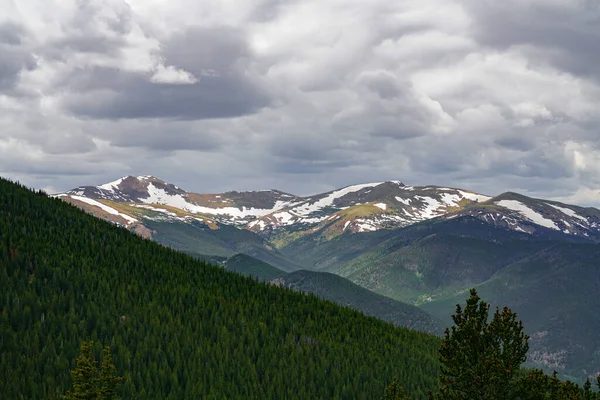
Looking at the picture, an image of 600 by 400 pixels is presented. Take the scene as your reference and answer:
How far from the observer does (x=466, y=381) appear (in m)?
34.2

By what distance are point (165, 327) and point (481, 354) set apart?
268 ft

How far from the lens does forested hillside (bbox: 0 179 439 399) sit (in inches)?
3258

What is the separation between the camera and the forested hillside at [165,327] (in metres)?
82.8

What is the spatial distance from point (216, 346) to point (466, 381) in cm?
7544

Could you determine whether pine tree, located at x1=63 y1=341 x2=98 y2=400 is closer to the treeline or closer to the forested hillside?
the treeline

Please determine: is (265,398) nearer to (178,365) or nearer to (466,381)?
(178,365)

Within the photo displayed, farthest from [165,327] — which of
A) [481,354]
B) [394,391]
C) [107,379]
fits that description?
[481,354]

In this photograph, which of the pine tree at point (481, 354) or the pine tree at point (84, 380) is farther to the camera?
the pine tree at point (481, 354)

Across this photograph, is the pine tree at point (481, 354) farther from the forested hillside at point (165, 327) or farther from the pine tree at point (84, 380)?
the forested hillside at point (165, 327)

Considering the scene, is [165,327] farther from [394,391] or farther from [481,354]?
[481,354]

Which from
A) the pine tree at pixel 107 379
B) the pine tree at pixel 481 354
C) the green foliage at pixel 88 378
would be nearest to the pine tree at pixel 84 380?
the green foliage at pixel 88 378

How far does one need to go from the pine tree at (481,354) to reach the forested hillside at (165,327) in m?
50.4

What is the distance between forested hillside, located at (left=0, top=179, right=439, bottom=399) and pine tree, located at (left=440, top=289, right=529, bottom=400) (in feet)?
165

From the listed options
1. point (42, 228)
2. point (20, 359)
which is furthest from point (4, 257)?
point (20, 359)
